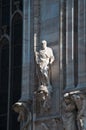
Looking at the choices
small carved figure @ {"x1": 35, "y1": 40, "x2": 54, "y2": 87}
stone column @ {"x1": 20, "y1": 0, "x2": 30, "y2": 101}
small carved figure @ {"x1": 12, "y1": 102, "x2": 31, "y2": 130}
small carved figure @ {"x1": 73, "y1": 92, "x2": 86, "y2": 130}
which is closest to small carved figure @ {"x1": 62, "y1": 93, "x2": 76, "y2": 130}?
small carved figure @ {"x1": 73, "y1": 92, "x2": 86, "y2": 130}

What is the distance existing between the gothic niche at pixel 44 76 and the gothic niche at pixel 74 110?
0.94 metres

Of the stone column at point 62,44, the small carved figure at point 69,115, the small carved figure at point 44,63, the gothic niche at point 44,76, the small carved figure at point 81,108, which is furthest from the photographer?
the small carved figure at point 44,63

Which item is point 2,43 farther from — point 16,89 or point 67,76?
point 67,76

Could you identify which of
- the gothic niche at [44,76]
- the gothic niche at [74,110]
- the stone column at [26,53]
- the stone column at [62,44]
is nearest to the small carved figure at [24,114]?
the stone column at [26,53]

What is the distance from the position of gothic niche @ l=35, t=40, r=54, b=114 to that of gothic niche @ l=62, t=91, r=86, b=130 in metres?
0.94

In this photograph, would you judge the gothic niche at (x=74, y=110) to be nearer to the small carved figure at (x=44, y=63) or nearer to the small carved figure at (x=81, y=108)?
the small carved figure at (x=81, y=108)

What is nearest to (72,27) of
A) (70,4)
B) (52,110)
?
(70,4)

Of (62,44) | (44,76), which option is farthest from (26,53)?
(62,44)

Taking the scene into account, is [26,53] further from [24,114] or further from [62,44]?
[24,114]

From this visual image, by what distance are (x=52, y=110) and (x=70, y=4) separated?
11.8ft

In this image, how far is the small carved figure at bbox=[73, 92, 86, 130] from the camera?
28817mm

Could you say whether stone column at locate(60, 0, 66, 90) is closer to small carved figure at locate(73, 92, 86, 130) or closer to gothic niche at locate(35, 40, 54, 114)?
gothic niche at locate(35, 40, 54, 114)

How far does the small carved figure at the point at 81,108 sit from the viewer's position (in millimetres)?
28817

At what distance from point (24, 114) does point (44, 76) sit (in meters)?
1.56
